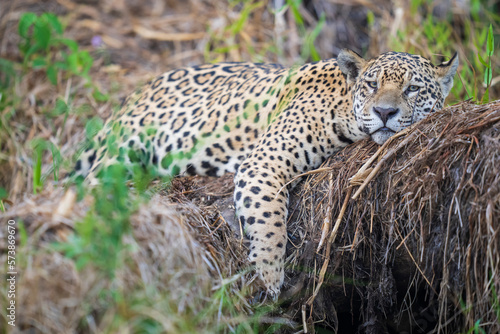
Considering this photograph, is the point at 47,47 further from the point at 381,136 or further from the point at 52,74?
the point at 381,136

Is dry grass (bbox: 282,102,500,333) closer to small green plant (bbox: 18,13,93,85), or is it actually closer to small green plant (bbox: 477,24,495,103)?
small green plant (bbox: 477,24,495,103)

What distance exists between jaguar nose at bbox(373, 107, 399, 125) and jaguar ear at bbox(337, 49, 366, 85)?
0.68m

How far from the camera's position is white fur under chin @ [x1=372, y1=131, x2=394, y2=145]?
16.0 ft

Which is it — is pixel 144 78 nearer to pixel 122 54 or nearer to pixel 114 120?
pixel 122 54

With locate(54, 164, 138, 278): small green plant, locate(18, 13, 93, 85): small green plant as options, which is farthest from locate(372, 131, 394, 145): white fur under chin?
locate(18, 13, 93, 85): small green plant

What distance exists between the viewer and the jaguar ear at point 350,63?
17.4 feet

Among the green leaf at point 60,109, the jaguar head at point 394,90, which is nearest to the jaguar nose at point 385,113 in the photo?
the jaguar head at point 394,90

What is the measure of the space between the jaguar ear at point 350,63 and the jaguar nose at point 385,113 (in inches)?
26.9

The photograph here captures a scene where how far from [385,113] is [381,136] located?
23 centimetres

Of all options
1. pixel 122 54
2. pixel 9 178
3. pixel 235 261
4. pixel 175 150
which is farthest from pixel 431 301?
pixel 122 54

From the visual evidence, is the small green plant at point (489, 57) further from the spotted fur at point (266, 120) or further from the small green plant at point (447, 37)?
the small green plant at point (447, 37)

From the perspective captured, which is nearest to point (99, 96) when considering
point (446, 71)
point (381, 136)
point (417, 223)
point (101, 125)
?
point (101, 125)

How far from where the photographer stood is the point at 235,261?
181 inches

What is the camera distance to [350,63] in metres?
5.40
